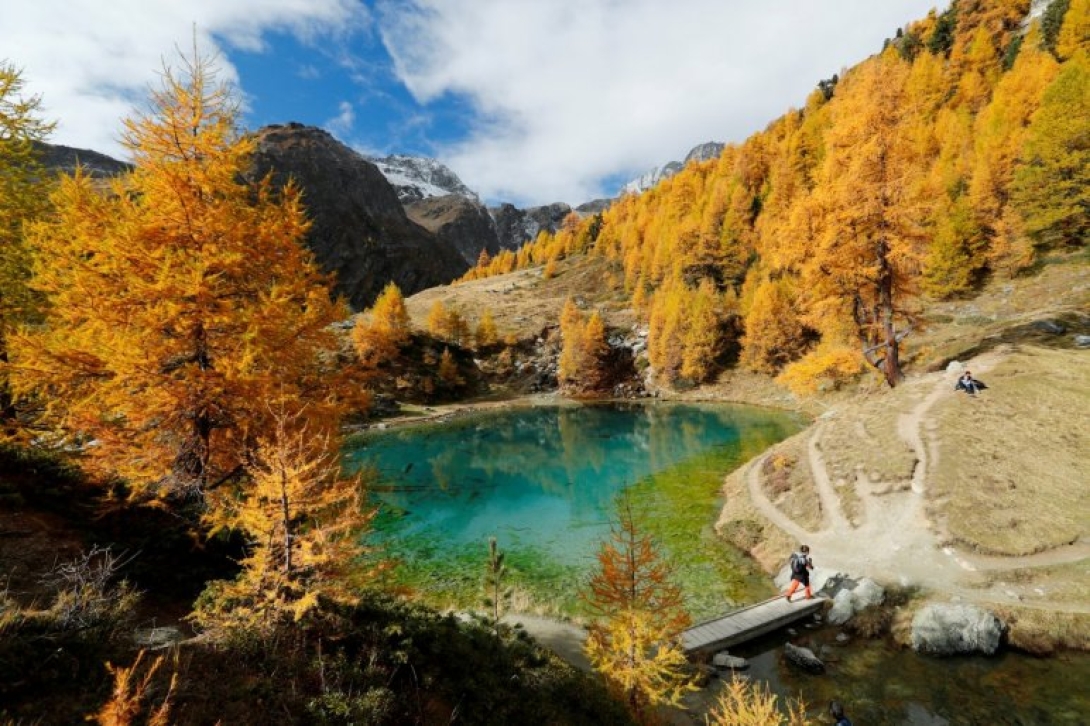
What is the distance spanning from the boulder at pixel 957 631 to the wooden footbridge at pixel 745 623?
3269 mm

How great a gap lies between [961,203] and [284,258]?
262 ft

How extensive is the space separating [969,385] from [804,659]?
20.2m

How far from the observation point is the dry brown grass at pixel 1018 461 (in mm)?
17547

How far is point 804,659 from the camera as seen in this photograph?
14664 mm

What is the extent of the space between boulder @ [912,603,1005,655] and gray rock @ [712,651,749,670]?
5.38m

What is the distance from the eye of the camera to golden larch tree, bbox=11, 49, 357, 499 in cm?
1002

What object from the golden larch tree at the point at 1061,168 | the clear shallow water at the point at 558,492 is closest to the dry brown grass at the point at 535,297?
the clear shallow water at the point at 558,492

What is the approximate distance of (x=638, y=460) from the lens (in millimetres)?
45594

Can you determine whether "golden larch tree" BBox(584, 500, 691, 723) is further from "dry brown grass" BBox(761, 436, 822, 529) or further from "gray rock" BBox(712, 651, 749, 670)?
"dry brown grass" BBox(761, 436, 822, 529)

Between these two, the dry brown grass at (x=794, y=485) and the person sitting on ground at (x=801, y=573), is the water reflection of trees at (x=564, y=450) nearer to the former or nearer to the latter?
the dry brown grass at (x=794, y=485)

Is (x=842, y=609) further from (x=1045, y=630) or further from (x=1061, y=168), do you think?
(x=1061, y=168)

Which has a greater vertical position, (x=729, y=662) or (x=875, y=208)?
(x=875, y=208)

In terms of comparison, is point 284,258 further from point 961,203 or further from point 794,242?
point 961,203

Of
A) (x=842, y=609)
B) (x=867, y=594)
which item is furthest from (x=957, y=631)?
(x=842, y=609)
